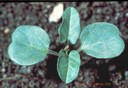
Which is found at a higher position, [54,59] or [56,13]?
[56,13]

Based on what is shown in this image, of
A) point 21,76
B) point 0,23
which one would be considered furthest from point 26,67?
point 0,23

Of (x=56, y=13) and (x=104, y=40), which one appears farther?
(x=56, y=13)

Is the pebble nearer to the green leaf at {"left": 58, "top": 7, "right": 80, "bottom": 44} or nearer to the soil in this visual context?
the soil

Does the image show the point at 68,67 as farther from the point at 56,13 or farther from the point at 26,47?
the point at 56,13

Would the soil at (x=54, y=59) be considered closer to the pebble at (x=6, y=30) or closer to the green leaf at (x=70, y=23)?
the pebble at (x=6, y=30)

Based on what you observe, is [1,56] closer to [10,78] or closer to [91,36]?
[10,78]

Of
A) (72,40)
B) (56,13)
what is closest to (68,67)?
(72,40)
